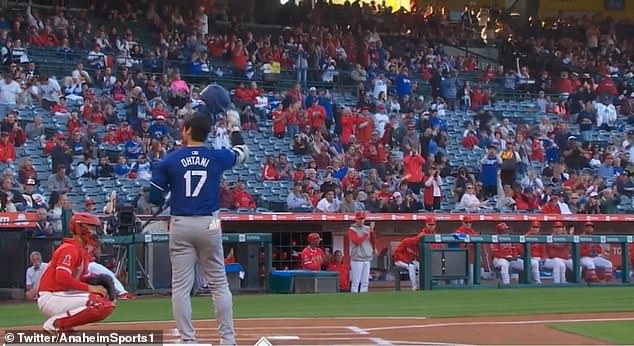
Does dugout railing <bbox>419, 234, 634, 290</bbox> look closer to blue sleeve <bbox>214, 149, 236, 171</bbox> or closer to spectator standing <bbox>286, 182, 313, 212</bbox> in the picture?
spectator standing <bbox>286, 182, 313, 212</bbox>

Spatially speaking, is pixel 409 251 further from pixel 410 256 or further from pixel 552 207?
pixel 552 207

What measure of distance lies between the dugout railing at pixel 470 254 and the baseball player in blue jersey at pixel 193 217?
11844mm

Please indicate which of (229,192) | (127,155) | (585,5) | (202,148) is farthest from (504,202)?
(585,5)

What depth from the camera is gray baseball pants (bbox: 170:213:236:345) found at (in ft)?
31.0

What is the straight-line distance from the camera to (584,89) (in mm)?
33312

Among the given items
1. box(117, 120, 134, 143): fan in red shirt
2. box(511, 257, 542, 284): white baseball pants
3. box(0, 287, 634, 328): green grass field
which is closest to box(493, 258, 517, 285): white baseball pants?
box(511, 257, 542, 284): white baseball pants

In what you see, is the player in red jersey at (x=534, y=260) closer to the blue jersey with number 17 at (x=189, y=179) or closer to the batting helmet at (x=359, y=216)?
the batting helmet at (x=359, y=216)

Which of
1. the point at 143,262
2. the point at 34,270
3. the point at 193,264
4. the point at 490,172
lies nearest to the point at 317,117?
the point at 490,172

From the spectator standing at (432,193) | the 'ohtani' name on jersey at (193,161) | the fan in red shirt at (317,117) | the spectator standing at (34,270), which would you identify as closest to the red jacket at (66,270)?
the 'ohtani' name on jersey at (193,161)

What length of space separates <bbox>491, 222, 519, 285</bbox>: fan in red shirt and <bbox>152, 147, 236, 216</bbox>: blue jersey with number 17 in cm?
1356

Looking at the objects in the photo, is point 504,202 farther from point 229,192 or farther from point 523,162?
point 229,192

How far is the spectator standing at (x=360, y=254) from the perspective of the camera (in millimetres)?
21641

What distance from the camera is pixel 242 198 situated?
23.2 metres

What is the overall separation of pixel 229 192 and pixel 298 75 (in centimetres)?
789
